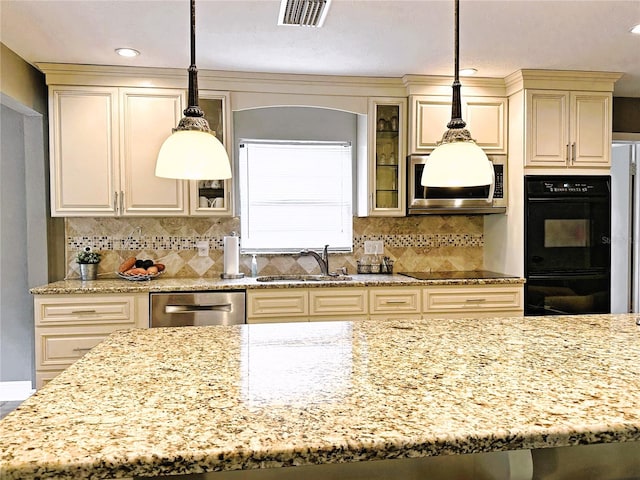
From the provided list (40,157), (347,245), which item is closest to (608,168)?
(347,245)

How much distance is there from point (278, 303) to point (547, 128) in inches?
94.4

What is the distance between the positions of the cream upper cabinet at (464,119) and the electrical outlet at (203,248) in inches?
70.1

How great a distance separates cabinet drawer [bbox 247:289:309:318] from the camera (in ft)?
A: 11.3

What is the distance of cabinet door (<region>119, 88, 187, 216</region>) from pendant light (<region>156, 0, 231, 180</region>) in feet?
6.69

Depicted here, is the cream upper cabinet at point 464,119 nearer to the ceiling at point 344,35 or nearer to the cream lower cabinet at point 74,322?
the ceiling at point 344,35

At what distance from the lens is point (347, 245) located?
425 cm

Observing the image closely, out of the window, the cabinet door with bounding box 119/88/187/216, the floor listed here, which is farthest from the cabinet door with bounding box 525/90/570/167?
the floor

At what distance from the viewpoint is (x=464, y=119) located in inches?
153

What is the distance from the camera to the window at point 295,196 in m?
4.12

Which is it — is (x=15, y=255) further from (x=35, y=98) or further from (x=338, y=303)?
(x=338, y=303)

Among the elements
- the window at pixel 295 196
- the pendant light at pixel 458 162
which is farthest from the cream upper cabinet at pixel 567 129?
the pendant light at pixel 458 162

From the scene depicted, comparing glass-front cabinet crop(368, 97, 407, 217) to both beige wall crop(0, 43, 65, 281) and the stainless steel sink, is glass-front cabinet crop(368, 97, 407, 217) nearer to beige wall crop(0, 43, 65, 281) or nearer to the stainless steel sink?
the stainless steel sink

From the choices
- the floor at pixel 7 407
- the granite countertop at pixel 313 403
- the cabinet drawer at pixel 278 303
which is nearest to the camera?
the granite countertop at pixel 313 403

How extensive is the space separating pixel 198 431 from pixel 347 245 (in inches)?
132
